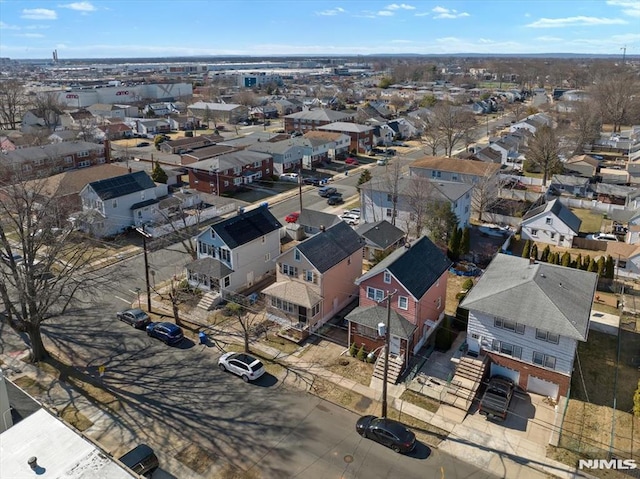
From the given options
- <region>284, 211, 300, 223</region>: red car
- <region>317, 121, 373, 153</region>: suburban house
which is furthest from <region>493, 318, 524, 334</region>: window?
<region>317, 121, 373, 153</region>: suburban house

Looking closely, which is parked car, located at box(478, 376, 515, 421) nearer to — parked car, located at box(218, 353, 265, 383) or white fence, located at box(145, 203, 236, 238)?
parked car, located at box(218, 353, 265, 383)

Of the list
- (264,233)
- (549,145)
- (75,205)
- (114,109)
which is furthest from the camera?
(114,109)

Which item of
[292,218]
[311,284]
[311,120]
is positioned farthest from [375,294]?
[311,120]

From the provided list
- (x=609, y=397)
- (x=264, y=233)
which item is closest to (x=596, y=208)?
(x=609, y=397)

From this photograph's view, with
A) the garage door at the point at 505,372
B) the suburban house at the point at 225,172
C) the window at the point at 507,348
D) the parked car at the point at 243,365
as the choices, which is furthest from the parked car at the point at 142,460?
the suburban house at the point at 225,172

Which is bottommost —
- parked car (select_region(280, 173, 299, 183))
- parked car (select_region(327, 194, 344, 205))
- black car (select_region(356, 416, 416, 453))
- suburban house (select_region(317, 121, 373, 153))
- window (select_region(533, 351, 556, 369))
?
black car (select_region(356, 416, 416, 453))

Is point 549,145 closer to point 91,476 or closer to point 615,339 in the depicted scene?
point 615,339

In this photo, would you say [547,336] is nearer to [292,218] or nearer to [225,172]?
[292,218]

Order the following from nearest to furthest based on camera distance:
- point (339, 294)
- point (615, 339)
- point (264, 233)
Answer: point (615, 339)
point (339, 294)
point (264, 233)
